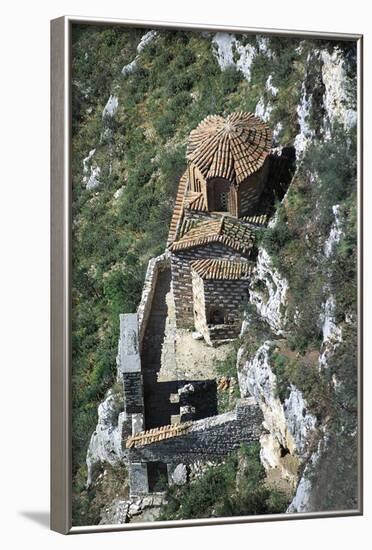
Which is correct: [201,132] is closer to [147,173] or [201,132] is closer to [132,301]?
[147,173]

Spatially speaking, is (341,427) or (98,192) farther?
(341,427)

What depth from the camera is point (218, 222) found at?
12.9m

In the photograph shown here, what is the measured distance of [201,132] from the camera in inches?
504

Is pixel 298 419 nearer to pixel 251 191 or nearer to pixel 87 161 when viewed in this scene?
pixel 251 191

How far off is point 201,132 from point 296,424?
2.67 metres

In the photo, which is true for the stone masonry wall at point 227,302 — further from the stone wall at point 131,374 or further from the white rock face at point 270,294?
the stone wall at point 131,374

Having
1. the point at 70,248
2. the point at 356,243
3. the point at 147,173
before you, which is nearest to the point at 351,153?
the point at 356,243

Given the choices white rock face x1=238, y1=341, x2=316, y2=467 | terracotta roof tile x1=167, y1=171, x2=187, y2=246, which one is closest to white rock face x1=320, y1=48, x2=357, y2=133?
terracotta roof tile x1=167, y1=171, x2=187, y2=246

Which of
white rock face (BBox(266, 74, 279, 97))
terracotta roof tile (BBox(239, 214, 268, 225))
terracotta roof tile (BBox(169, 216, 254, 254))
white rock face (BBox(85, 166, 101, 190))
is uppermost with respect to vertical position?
white rock face (BBox(266, 74, 279, 97))

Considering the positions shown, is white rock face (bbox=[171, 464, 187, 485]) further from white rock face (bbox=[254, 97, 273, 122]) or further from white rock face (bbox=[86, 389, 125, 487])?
white rock face (bbox=[254, 97, 273, 122])

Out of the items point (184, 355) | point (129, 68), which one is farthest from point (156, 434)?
point (129, 68)

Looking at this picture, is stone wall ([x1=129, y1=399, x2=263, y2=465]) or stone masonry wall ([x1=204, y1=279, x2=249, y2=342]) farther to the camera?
stone masonry wall ([x1=204, y1=279, x2=249, y2=342])

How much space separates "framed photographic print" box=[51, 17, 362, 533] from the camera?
40.5ft

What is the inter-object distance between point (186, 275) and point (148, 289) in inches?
15.4
